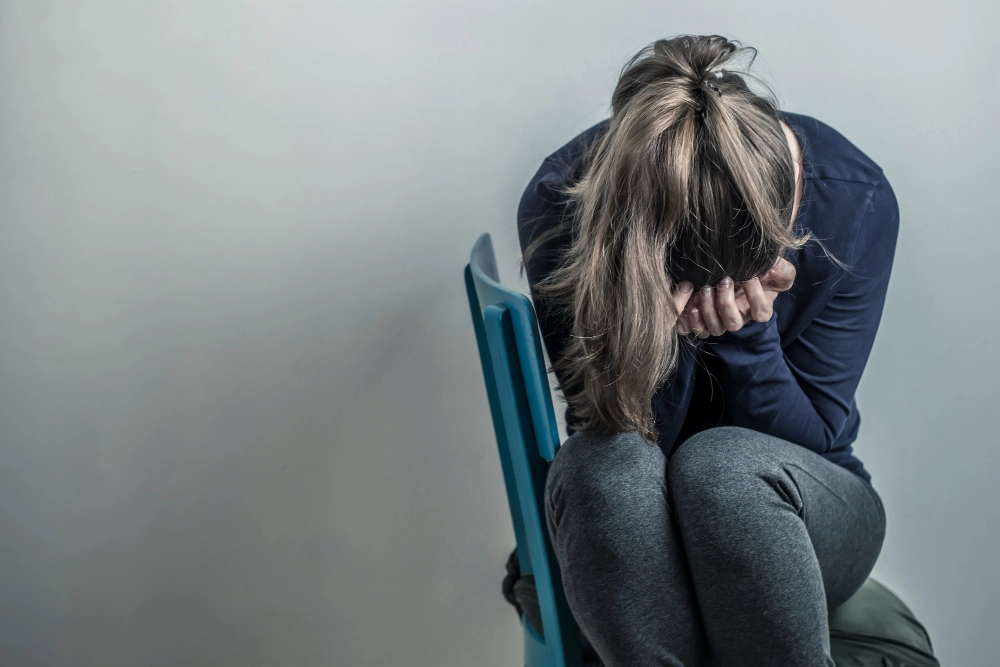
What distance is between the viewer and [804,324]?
0.79 metres

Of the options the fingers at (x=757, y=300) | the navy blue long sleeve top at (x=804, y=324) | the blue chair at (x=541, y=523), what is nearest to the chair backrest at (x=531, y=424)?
the blue chair at (x=541, y=523)

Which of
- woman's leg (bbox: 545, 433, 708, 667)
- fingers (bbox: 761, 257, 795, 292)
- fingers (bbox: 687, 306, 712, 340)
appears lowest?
woman's leg (bbox: 545, 433, 708, 667)

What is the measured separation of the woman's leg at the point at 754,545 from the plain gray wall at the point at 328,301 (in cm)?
46

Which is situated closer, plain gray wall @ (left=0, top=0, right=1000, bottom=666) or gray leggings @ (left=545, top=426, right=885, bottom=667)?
gray leggings @ (left=545, top=426, right=885, bottom=667)

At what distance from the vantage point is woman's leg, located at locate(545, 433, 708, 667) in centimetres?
61

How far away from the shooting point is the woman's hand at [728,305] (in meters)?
0.67

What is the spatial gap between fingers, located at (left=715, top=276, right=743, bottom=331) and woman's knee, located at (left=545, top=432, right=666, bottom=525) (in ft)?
0.43

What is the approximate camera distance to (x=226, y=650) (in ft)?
3.56

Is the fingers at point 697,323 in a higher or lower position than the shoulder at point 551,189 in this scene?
lower

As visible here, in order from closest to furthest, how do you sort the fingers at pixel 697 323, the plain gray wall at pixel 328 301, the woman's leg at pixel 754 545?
1. the woman's leg at pixel 754 545
2. the fingers at pixel 697 323
3. the plain gray wall at pixel 328 301

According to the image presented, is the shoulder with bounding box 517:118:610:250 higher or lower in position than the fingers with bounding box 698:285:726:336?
higher

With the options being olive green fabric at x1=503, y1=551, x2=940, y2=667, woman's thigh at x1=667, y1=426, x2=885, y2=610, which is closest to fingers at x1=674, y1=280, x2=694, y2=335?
woman's thigh at x1=667, y1=426, x2=885, y2=610

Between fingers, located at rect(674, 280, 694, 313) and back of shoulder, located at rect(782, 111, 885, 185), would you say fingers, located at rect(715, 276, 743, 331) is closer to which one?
fingers, located at rect(674, 280, 694, 313)

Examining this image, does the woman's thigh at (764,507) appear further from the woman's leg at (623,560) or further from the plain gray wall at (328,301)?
the plain gray wall at (328,301)
